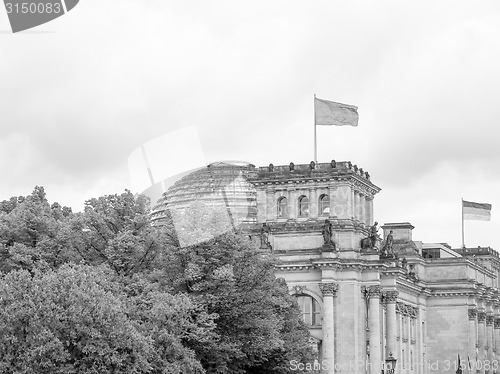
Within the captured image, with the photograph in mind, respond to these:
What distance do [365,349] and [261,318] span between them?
36307mm

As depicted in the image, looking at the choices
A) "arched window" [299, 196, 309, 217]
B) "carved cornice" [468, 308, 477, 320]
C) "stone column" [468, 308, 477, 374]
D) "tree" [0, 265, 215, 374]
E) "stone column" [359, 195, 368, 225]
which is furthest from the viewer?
"stone column" [468, 308, 477, 374]

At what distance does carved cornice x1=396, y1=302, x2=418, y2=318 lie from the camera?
138 m

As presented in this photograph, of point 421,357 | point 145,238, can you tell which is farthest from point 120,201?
point 421,357

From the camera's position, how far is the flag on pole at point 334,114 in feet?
399

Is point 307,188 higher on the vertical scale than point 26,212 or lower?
higher

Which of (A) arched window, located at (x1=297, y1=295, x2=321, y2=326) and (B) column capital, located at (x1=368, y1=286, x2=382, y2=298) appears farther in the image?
(B) column capital, located at (x1=368, y1=286, x2=382, y2=298)

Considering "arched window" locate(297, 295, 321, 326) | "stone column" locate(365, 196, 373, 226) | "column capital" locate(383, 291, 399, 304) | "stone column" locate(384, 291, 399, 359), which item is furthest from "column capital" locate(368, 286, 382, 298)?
"stone column" locate(365, 196, 373, 226)

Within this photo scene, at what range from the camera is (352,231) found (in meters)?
120

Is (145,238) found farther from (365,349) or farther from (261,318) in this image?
(365,349)

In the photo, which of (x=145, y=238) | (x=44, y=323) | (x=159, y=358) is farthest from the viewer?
(x=145, y=238)

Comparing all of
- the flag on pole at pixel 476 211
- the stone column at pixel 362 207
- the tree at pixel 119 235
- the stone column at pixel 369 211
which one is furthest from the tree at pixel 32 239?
the flag on pole at pixel 476 211

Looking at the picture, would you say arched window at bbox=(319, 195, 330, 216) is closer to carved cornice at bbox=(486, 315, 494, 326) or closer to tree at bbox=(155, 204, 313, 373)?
tree at bbox=(155, 204, 313, 373)

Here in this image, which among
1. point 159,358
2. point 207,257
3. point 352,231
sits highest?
point 352,231

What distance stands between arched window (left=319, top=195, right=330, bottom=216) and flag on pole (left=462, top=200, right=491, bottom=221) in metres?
48.4
